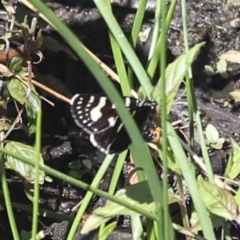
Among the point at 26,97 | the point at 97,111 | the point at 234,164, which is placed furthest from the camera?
the point at 26,97

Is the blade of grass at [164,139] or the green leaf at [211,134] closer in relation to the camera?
the blade of grass at [164,139]

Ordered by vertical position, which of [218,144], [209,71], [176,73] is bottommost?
[218,144]

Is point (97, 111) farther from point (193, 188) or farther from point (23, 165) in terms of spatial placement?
point (23, 165)

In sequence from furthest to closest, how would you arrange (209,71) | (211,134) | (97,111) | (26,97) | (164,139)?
1. (209,71)
2. (211,134)
3. (26,97)
4. (97,111)
5. (164,139)

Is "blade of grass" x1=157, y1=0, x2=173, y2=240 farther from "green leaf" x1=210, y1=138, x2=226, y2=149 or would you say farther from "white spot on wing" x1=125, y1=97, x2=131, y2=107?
"green leaf" x1=210, y1=138, x2=226, y2=149

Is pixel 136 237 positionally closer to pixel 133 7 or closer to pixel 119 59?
pixel 119 59

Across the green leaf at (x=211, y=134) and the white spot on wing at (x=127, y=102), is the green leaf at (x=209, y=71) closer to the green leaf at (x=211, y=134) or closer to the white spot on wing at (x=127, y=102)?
the green leaf at (x=211, y=134)

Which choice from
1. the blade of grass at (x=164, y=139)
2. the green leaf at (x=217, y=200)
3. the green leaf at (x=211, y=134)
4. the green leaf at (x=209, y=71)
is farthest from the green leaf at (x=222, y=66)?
the blade of grass at (x=164, y=139)

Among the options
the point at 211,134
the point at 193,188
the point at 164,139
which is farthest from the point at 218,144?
the point at 164,139

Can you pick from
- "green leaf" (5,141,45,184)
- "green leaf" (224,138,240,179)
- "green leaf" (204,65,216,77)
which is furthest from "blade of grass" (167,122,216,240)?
"green leaf" (204,65,216,77)
